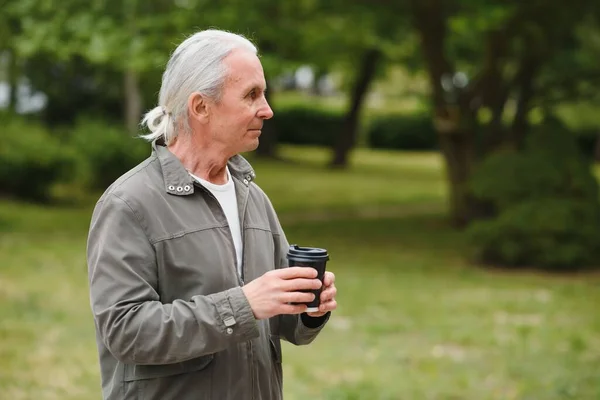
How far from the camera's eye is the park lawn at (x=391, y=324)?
711cm

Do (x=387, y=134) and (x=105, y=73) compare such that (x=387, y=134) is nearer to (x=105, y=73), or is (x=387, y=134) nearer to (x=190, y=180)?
(x=105, y=73)

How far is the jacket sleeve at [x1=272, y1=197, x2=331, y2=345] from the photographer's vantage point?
115 inches

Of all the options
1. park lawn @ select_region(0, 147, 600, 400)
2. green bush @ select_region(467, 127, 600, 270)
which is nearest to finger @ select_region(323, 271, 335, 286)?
park lawn @ select_region(0, 147, 600, 400)

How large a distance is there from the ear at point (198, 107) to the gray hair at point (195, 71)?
0.01 m

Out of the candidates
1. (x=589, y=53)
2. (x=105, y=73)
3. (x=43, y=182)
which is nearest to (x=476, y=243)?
(x=589, y=53)

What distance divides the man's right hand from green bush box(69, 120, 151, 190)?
18.1 m

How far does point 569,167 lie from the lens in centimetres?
1291

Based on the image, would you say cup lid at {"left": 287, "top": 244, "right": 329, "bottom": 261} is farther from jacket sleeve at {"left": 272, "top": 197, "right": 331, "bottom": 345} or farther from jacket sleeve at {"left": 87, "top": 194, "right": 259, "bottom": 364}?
jacket sleeve at {"left": 272, "top": 197, "right": 331, "bottom": 345}

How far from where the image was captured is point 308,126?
41844mm

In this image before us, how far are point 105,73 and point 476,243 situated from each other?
16.1 metres

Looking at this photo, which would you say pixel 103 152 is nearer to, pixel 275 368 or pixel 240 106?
pixel 275 368

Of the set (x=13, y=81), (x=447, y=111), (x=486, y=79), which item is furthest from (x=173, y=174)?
(x=13, y=81)

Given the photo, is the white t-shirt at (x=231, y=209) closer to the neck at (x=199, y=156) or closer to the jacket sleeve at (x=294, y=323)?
the neck at (x=199, y=156)

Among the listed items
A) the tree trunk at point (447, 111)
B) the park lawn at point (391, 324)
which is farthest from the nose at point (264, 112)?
the tree trunk at point (447, 111)
